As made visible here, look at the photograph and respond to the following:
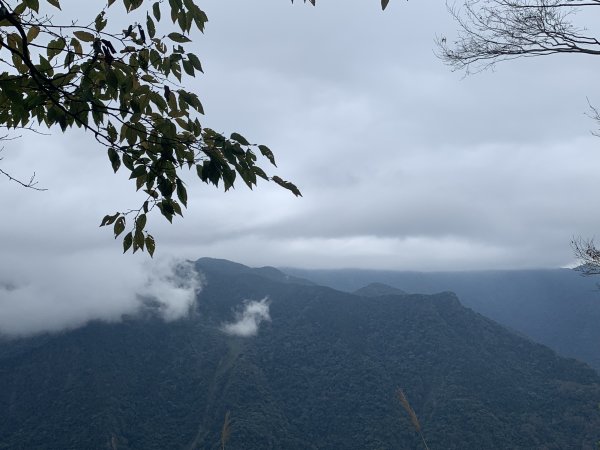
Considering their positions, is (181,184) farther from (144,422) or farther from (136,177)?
(144,422)

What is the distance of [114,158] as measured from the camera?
11.5 feet

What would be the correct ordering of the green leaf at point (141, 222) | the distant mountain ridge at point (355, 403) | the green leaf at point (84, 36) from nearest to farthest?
the green leaf at point (84, 36) < the green leaf at point (141, 222) < the distant mountain ridge at point (355, 403)

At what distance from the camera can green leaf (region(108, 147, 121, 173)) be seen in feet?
11.5

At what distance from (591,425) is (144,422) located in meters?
132

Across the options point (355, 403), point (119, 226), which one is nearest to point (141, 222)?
point (119, 226)

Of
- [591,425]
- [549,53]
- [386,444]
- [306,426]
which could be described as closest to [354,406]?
[306,426]

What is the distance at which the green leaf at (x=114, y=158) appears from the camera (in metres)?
3.50

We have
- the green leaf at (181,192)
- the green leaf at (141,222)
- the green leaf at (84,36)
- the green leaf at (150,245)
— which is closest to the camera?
the green leaf at (84,36)

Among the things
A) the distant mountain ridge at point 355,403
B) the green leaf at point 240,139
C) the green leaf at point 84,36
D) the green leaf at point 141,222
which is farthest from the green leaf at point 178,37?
the distant mountain ridge at point 355,403

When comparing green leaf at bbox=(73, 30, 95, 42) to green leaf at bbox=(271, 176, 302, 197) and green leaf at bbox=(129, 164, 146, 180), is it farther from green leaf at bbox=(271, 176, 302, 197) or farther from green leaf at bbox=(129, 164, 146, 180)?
green leaf at bbox=(271, 176, 302, 197)

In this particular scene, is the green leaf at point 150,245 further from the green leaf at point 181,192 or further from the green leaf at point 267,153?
the green leaf at point 267,153

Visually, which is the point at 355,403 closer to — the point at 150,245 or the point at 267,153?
the point at 150,245

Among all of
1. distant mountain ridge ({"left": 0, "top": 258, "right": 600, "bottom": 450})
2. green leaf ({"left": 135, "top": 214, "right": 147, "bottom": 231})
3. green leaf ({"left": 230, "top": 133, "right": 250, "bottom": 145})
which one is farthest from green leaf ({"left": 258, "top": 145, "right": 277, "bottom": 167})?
distant mountain ridge ({"left": 0, "top": 258, "right": 600, "bottom": 450})

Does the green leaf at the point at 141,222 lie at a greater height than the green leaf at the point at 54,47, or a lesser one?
Answer: lesser
